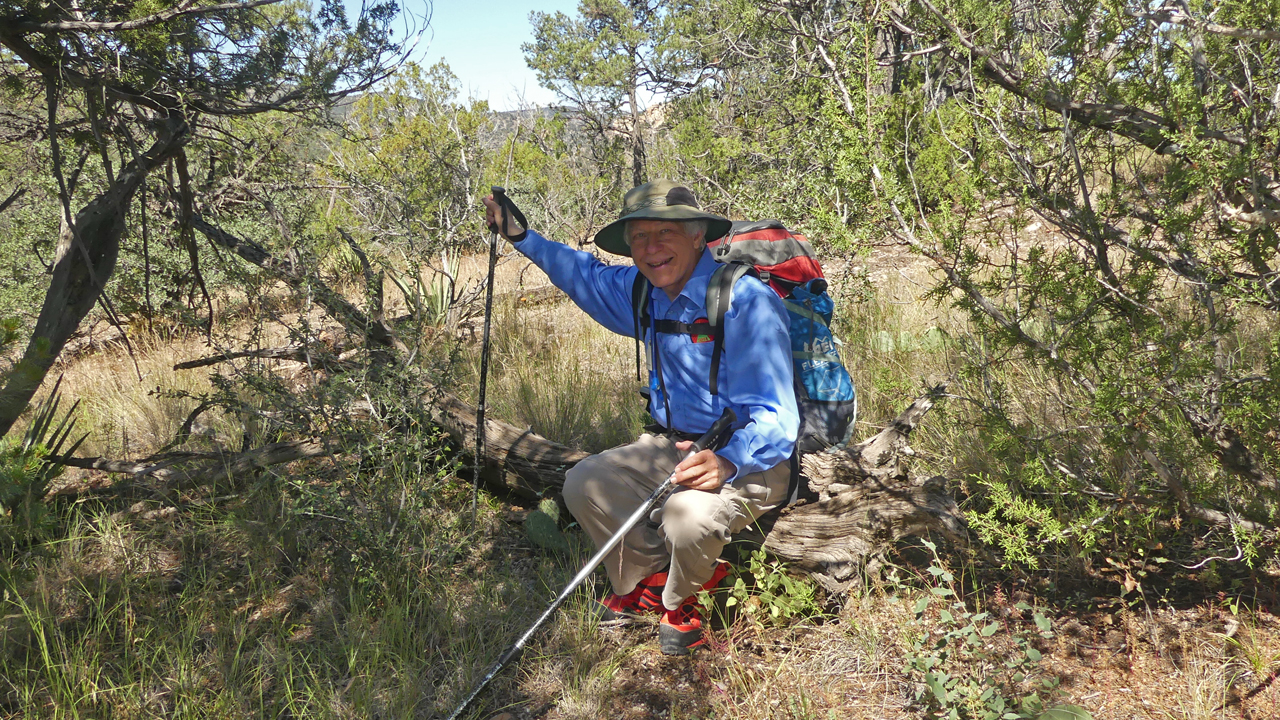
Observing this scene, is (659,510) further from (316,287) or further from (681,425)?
(316,287)

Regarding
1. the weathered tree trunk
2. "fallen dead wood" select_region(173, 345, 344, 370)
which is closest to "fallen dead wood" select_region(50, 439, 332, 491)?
"fallen dead wood" select_region(173, 345, 344, 370)

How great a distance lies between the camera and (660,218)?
2857mm

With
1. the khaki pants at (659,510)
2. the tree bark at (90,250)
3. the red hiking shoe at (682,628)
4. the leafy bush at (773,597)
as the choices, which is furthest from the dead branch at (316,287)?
the leafy bush at (773,597)

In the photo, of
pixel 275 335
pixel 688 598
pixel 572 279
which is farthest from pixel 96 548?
pixel 275 335

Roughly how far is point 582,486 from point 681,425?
1.51ft

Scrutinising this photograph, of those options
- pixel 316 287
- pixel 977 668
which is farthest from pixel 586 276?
pixel 977 668

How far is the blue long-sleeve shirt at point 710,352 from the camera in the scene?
8.68 ft

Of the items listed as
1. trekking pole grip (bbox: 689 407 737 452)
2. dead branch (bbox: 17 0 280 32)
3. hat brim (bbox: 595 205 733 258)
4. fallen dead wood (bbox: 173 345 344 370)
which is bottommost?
trekking pole grip (bbox: 689 407 737 452)

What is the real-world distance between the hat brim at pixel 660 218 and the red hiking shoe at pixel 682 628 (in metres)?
1.34

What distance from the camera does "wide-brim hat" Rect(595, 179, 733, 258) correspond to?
2.87 meters

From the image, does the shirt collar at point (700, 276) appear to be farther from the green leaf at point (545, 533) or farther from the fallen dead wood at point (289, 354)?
the fallen dead wood at point (289, 354)

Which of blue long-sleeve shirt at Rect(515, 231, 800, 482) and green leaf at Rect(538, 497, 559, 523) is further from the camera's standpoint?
green leaf at Rect(538, 497, 559, 523)

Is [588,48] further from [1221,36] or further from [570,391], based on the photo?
[1221,36]

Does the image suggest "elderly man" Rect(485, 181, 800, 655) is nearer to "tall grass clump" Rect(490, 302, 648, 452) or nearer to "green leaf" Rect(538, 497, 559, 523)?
"green leaf" Rect(538, 497, 559, 523)
